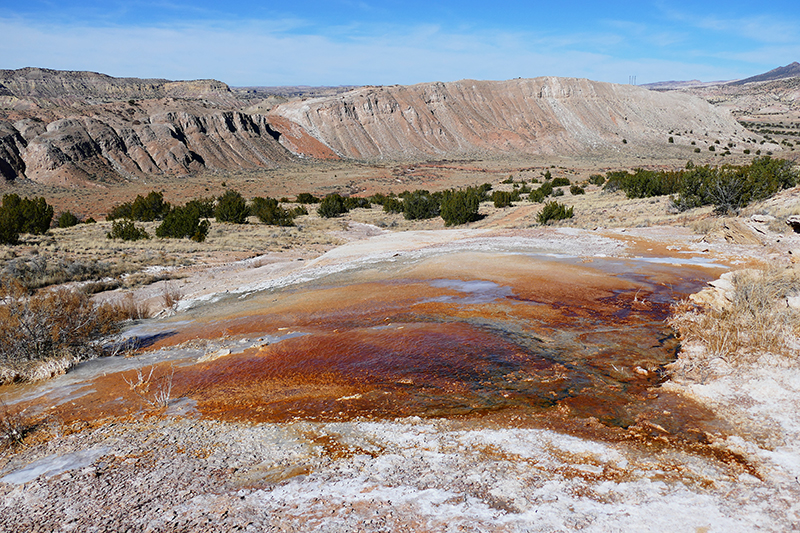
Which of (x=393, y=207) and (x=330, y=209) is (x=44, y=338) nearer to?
(x=330, y=209)

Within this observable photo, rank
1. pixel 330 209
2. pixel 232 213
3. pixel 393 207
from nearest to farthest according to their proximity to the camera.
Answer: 1. pixel 232 213
2. pixel 330 209
3. pixel 393 207

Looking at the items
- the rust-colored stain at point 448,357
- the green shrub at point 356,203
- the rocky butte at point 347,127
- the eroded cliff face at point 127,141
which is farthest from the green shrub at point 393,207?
the rocky butte at point 347,127

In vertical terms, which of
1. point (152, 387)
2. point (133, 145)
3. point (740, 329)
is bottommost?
point (152, 387)

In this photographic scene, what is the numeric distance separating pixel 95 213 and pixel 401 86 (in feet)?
216

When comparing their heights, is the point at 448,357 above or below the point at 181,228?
above

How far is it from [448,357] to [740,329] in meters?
3.83

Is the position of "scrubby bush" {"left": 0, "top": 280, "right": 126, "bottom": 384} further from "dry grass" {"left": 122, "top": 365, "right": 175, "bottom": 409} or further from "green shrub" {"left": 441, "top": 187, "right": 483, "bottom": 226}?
"green shrub" {"left": 441, "top": 187, "right": 483, "bottom": 226}

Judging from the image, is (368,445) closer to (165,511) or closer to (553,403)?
(165,511)

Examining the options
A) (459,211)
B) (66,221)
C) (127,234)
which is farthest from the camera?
(66,221)

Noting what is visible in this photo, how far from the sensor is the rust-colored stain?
527 cm

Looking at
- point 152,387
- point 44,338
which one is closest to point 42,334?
point 44,338

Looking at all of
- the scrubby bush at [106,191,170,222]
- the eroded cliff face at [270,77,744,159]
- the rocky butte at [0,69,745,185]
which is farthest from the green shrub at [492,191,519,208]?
the eroded cliff face at [270,77,744,159]

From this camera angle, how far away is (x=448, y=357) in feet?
22.5

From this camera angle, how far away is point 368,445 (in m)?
4.42
